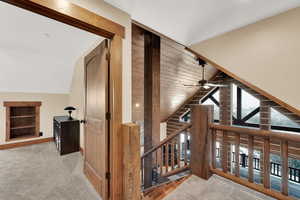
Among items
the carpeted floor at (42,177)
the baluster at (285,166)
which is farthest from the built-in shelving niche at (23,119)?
the baluster at (285,166)

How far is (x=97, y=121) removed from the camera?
→ 1788mm

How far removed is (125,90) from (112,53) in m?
0.43

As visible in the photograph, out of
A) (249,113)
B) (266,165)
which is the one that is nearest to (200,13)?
(266,165)

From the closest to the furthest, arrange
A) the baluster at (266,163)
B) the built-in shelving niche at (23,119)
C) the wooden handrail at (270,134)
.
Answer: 1. the wooden handrail at (270,134)
2. the baluster at (266,163)
3. the built-in shelving niche at (23,119)

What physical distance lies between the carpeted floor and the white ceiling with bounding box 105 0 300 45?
229 cm

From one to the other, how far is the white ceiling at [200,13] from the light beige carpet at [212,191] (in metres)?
2.05

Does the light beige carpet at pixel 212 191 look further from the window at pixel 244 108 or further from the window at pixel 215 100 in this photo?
the window at pixel 215 100

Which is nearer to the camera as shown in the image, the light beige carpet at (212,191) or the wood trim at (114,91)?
the wood trim at (114,91)

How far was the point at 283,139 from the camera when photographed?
1.43m

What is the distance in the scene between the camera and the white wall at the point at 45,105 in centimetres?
332

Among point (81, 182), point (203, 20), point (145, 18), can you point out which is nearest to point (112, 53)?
point (145, 18)

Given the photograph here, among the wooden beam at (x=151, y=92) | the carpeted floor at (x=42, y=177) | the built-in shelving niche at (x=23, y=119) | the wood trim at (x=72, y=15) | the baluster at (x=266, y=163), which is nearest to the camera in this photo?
the wood trim at (x=72, y=15)

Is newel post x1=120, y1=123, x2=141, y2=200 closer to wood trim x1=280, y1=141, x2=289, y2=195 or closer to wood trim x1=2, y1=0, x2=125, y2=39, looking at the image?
wood trim x1=2, y1=0, x2=125, y2=39

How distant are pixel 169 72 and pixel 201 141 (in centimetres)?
256
